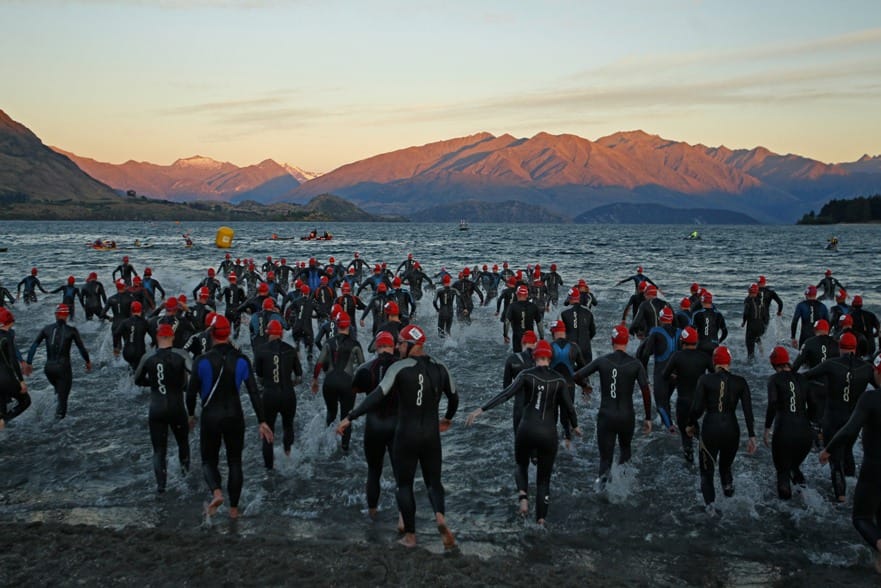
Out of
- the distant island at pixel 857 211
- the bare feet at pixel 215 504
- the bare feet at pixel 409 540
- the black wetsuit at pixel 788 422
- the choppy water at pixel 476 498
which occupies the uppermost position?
the distant island at pixel 857 211

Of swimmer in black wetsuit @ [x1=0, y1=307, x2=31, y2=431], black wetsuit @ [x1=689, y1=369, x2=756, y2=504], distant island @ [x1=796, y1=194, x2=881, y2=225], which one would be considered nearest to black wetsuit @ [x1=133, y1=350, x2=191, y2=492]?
swimmer in black wetsuit @ [x1=0, y1=307, x2=31, y2=431]

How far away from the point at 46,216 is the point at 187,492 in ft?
674

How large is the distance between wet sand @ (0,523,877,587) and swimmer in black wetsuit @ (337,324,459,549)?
45cm

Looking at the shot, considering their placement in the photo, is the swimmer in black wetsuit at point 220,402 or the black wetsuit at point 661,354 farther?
the black wetsuit at point 661,354

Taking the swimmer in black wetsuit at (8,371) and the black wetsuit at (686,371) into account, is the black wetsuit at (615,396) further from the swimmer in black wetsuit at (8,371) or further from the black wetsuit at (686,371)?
the swimmer in black wetsuit at (8,371)

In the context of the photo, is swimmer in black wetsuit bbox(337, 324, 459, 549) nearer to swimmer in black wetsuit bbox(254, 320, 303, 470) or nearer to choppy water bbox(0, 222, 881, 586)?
choppy water bbox(0, 222, 881, 586)

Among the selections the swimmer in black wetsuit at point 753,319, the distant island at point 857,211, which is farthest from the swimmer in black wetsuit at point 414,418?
the distant island at point 857,211

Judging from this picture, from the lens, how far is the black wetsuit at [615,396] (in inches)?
341

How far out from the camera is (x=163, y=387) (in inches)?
340

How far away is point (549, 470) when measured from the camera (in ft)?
25.7

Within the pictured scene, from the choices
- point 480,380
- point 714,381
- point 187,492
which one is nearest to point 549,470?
point 714,381

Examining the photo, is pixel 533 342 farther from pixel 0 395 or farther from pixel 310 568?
pixel 0 395

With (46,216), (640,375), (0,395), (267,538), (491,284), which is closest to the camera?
(267,538)

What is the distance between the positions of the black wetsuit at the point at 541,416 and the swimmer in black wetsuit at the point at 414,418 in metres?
0.85
